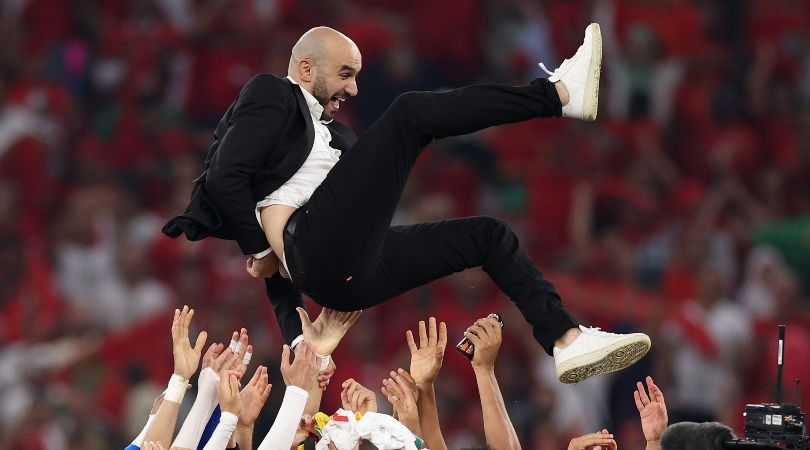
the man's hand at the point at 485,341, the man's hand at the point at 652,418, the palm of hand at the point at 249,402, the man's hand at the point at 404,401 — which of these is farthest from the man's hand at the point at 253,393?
the man's hand at the point at 652,418

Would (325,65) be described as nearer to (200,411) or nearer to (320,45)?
(320,45)

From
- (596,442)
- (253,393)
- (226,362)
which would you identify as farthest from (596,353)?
(226,362)

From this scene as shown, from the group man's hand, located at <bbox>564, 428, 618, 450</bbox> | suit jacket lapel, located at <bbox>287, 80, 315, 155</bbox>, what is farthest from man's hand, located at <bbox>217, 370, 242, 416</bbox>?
man's hand, located at <bbox>564, 428, 618, 450</bbox>

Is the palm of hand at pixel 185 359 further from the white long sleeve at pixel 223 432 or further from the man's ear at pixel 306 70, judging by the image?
the man's ear at pixel 306 70

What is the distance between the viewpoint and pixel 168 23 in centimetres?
898

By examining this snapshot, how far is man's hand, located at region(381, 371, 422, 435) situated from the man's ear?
893 millimetres

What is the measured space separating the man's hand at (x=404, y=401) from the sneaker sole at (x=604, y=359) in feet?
1.49

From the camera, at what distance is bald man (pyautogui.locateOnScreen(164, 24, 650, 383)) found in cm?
425

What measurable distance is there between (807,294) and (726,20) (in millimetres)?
1926

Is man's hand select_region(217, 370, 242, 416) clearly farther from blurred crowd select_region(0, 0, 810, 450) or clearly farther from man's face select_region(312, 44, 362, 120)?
blurred crowd select_region(0, 0, 810, 450)

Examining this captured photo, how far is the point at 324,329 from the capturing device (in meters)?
4.90

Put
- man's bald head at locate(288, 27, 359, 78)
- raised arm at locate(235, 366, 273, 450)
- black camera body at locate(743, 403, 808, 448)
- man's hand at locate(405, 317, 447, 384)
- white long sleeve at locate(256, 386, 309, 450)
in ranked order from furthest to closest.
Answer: man's hand at locate(405, 317, 447, 384) → man's bald head at locate(288, 27, 359, 78) → raised arm at locate(235, 366, 273, 450) → white long sleeve at locate(256, 386, 309, 450) → black camera body at locate(743, 403, 808, 448)

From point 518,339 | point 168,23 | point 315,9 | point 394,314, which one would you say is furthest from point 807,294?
point 168,23

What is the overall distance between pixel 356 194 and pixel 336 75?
44 cm
